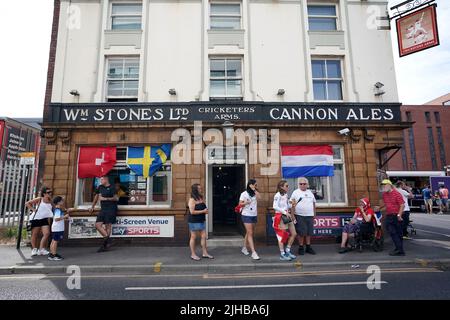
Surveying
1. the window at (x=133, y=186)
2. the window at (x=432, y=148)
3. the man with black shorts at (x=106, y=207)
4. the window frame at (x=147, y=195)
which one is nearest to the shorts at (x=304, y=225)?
the window frame at (x=147, y=195)

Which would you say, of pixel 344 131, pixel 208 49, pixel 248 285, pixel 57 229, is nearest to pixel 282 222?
pixel 248 285

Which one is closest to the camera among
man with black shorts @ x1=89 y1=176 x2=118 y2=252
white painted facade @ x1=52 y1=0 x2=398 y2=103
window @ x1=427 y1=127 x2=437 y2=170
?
→ man with black shorts @ x1=89 y1=176 x2=118 y2=252

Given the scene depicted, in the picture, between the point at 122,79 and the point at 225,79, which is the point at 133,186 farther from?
the point at 225,79

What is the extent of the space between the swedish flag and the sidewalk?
8.92 feet

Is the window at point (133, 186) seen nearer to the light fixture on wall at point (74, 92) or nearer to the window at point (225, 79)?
the light fixture on wall at point (74, 92)

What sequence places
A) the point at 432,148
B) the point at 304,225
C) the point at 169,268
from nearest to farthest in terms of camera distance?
the point at 169,268 < the point at 304,225 < the point at 432,148

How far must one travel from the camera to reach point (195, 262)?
21.4 ft

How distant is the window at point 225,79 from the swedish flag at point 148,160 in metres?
2.76

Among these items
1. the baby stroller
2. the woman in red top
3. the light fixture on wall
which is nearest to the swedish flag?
the light fixture on wall

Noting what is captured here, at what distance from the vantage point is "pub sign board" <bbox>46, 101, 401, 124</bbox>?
920 cm

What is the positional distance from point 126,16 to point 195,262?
9.66 metres

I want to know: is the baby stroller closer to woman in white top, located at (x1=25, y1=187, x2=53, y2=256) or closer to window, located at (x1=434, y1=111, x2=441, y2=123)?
woman in white top, located at (x1=25, y1=187, x2=53, y2=256)

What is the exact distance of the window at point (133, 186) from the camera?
9188 mm
